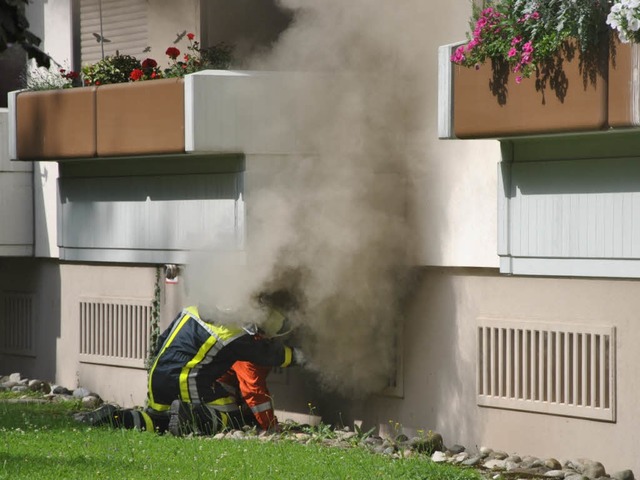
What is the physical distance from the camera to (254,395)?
12.0m

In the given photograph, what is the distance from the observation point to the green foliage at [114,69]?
45.1 ft

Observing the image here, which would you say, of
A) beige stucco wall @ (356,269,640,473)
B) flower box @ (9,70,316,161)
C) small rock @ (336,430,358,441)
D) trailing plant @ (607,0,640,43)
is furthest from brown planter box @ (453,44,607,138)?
small rock @ (336,430,358,441)

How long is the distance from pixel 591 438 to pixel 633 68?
9.54 ft

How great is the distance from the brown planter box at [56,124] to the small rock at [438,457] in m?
4.79

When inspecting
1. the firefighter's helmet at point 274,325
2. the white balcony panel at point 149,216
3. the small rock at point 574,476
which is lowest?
the small rock at point 574,476

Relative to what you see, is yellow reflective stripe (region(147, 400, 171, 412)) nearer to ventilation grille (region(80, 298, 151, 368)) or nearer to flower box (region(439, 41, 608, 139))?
ventilation grille (region(80, 298, 151, 368))

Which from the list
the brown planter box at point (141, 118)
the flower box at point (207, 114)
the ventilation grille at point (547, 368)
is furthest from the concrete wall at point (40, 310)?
the ventilation grille at point (547, 368)

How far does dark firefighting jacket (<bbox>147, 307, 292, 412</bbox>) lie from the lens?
1196cm

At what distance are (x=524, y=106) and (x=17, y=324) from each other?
936cm

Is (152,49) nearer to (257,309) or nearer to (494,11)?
(257,309)

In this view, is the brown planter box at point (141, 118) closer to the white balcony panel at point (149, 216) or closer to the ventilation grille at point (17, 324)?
the white balcony panel at point (149, 216)

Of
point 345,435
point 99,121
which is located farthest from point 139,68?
point 345,435

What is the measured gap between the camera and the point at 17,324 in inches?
682

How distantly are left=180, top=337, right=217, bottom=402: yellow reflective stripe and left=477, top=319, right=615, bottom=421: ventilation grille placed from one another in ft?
7.64
